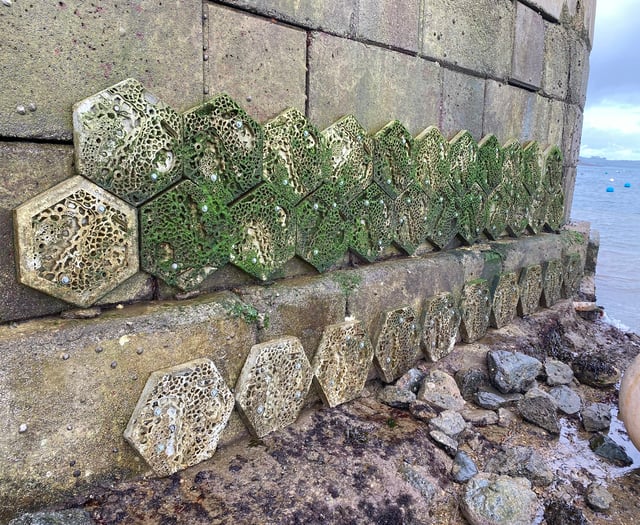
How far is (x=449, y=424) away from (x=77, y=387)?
69.4 inches

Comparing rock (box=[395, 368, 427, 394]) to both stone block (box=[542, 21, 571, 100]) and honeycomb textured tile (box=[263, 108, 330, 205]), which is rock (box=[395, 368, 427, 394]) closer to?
honeycomb textured tile (box=[263, 108, 330, 205])

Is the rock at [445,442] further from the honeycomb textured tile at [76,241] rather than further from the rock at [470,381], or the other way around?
the honeycomb textured tile at [76,241]

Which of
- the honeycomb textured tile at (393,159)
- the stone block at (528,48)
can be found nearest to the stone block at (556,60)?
the stone block at (528,48)

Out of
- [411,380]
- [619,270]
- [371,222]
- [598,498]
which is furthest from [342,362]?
[619,270]

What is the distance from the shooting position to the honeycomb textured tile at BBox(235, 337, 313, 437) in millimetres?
2252

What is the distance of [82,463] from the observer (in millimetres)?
1810

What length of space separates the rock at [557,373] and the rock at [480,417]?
735 mm

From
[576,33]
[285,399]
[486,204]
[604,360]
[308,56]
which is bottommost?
[604,360]

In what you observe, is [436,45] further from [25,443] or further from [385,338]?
[25,443]

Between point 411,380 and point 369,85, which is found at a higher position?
point 369,85

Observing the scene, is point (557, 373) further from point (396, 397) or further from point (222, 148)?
point (222, 148)

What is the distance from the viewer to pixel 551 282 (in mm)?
4562

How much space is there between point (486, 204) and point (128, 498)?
3035 mm

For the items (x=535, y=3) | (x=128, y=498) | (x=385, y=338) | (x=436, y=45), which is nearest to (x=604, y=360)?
(x=385, y=338)
